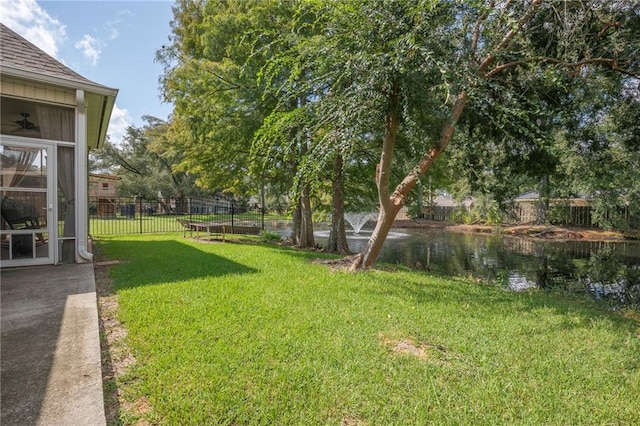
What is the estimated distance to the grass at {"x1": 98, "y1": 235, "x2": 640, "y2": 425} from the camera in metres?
2.21

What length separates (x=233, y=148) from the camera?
10.7m

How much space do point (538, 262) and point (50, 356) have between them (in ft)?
47.1

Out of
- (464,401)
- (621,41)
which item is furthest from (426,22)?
(464,401)

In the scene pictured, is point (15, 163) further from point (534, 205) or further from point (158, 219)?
point (534, 205)

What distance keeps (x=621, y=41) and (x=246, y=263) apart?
7.56 meters

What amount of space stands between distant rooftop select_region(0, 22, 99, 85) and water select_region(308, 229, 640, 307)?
375 inches

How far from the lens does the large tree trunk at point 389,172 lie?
588 centimetres

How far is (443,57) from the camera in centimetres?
488

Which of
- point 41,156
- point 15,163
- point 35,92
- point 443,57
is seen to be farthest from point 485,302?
point 35,92

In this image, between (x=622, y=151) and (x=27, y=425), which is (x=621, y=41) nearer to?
(x=622, y=151)

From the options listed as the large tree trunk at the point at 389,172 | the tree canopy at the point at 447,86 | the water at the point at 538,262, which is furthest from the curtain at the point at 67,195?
the water at the point at 538,262

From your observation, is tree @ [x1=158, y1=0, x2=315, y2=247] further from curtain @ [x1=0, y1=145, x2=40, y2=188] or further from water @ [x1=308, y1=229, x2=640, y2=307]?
water @ [x1=308, y1=229, x2=640, y2=307]

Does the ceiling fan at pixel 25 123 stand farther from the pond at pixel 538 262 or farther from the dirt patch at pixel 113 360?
the pond at pixel 538 262

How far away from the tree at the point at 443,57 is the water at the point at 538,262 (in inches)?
181
